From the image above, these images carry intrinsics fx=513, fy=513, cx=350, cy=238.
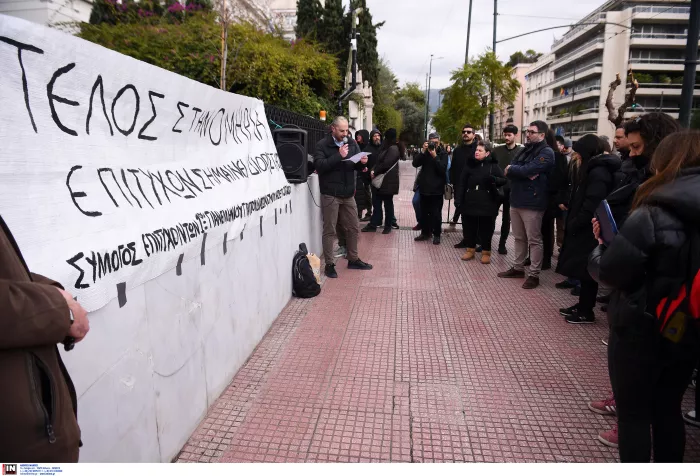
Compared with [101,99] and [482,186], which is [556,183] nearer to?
[482,186]

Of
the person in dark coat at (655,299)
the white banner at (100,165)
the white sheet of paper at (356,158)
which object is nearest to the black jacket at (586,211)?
the person in dark coat at (655,299)

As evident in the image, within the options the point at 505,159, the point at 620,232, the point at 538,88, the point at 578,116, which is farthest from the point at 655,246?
the point at 538,88

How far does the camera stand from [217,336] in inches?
131

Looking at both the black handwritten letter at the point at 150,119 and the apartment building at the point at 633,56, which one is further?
the apartment building at the point at 633,56

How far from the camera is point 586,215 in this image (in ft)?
14.7

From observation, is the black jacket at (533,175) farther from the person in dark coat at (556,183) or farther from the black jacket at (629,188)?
the black jacket at (629,188)

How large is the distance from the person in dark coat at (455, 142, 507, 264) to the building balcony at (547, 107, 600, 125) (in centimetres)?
6541

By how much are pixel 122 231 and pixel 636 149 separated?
9.23 ft

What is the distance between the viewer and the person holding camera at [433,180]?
834 centimetres

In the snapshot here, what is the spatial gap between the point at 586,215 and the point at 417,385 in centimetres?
221

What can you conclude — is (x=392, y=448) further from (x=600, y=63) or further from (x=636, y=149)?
(x=600, y=63)

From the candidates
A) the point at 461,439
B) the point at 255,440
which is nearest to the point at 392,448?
the point at 461,439

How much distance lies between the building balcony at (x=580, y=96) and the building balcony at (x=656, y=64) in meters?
4.76

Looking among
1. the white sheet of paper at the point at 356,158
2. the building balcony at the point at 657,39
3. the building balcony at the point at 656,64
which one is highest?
the building balcony at the point at 657,39
